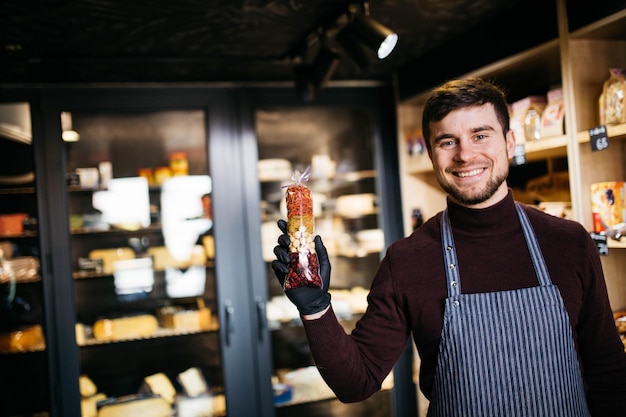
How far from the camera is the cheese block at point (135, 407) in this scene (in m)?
3.45

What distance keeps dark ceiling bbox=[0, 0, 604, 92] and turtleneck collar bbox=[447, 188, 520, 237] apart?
1.13m

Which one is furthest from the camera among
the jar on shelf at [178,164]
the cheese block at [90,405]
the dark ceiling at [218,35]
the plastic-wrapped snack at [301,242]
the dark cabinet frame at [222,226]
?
the jar on shelf at [178,164]

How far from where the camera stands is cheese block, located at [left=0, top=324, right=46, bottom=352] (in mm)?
3301

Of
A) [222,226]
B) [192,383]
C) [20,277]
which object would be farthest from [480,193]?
[20,277]

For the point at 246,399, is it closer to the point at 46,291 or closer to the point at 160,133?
the point at 46,291

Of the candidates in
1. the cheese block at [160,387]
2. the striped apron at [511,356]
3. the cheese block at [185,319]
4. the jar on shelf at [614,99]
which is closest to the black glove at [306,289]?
the striped apron at [511,356]

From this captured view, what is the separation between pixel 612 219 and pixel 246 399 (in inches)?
92.6

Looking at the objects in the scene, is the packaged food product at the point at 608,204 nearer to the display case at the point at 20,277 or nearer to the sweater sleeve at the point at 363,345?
the sweater sleeve at the point at 363,345

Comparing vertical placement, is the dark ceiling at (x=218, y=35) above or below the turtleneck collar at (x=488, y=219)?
above

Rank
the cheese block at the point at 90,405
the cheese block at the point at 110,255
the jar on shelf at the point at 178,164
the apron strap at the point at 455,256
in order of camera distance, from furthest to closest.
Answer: the jar on shelf at the point at 178,164 < the cheese block at the point at 110,255 < the cheese block at the point at 90,405 < the apron strap at the point at 455,256

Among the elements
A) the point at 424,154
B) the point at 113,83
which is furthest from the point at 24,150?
the point at 424,154

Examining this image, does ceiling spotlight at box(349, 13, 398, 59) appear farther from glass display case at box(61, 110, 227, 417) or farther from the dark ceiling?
glass display case at box(61, 110, 227, 417)

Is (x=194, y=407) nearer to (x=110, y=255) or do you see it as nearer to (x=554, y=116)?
(x=110, y=255)

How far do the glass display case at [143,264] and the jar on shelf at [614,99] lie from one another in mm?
2253
